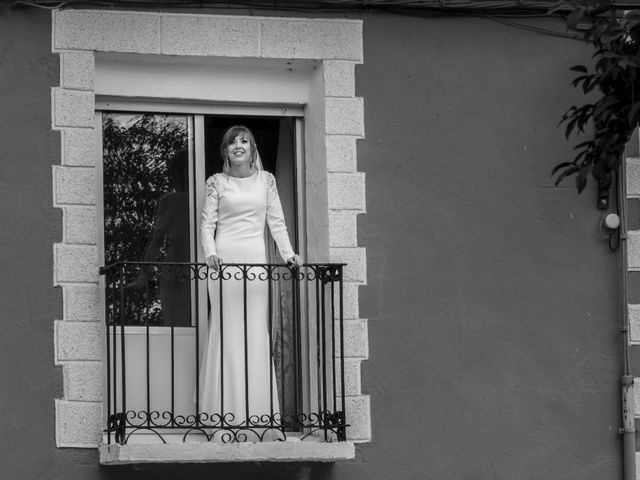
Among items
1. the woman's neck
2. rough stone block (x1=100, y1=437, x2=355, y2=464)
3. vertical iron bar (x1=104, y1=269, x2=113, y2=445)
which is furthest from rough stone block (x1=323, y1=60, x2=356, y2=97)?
rough stone block (x1=100, y1=437, x2=355, y2=464)

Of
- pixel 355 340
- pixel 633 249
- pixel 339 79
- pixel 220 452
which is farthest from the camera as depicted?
pixel 633 249

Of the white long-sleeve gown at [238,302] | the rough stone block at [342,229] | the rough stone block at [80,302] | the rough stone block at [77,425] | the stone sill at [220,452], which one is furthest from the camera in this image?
the rough stone block at [342,229]

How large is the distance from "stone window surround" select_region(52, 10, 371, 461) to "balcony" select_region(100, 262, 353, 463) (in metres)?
0.12

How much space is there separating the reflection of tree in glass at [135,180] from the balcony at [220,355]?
0.47 feet

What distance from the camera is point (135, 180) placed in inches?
417

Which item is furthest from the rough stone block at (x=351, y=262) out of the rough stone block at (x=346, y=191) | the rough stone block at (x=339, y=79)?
the rough stone block at (x=339, y=79)

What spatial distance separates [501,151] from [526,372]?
1.31 meters

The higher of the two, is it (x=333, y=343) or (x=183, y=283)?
(x=183, y=283)

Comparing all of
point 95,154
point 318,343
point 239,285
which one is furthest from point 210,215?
point 318,343

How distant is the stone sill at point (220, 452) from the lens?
31.9 ft

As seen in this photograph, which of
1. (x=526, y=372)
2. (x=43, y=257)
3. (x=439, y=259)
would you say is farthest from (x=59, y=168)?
(x=526, y=372)

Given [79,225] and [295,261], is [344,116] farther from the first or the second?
[79,225]

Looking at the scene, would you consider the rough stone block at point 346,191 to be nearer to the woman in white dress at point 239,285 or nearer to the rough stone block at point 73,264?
the woman in white dress at point 239,285

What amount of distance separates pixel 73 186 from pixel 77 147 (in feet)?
0.73
